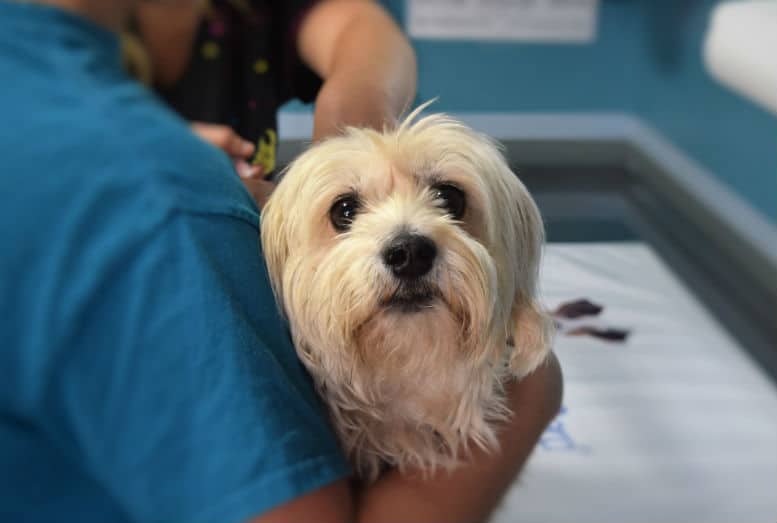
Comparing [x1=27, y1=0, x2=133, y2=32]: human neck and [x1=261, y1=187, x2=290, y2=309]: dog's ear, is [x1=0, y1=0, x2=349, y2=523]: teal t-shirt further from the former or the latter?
[x1=261, y1=187, x2=290, y2=309]: dog's ear

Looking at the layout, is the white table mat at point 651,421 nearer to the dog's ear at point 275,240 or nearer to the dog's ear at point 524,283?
the dog's ear at point 524,283

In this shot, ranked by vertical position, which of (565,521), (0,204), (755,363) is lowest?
(565,521)

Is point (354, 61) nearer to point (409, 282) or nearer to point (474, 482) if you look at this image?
point (409, 282)

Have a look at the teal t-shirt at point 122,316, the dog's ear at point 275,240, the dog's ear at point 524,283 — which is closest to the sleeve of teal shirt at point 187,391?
the teal t-shirt at point 122,316

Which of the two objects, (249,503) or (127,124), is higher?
(127,124)

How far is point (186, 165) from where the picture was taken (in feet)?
0.94

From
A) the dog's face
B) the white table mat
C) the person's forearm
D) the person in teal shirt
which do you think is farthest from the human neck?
the white table mat

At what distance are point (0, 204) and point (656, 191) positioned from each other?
1.54 feet

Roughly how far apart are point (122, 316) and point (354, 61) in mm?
176

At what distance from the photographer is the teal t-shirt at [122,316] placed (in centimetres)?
25

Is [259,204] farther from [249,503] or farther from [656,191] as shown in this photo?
[656,191]

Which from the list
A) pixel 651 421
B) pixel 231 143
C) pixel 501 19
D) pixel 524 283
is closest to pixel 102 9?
pixel 231 143

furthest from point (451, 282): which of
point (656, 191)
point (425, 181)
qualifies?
point (656, 191)

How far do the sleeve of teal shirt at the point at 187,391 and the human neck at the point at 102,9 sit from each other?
0.07 meters
